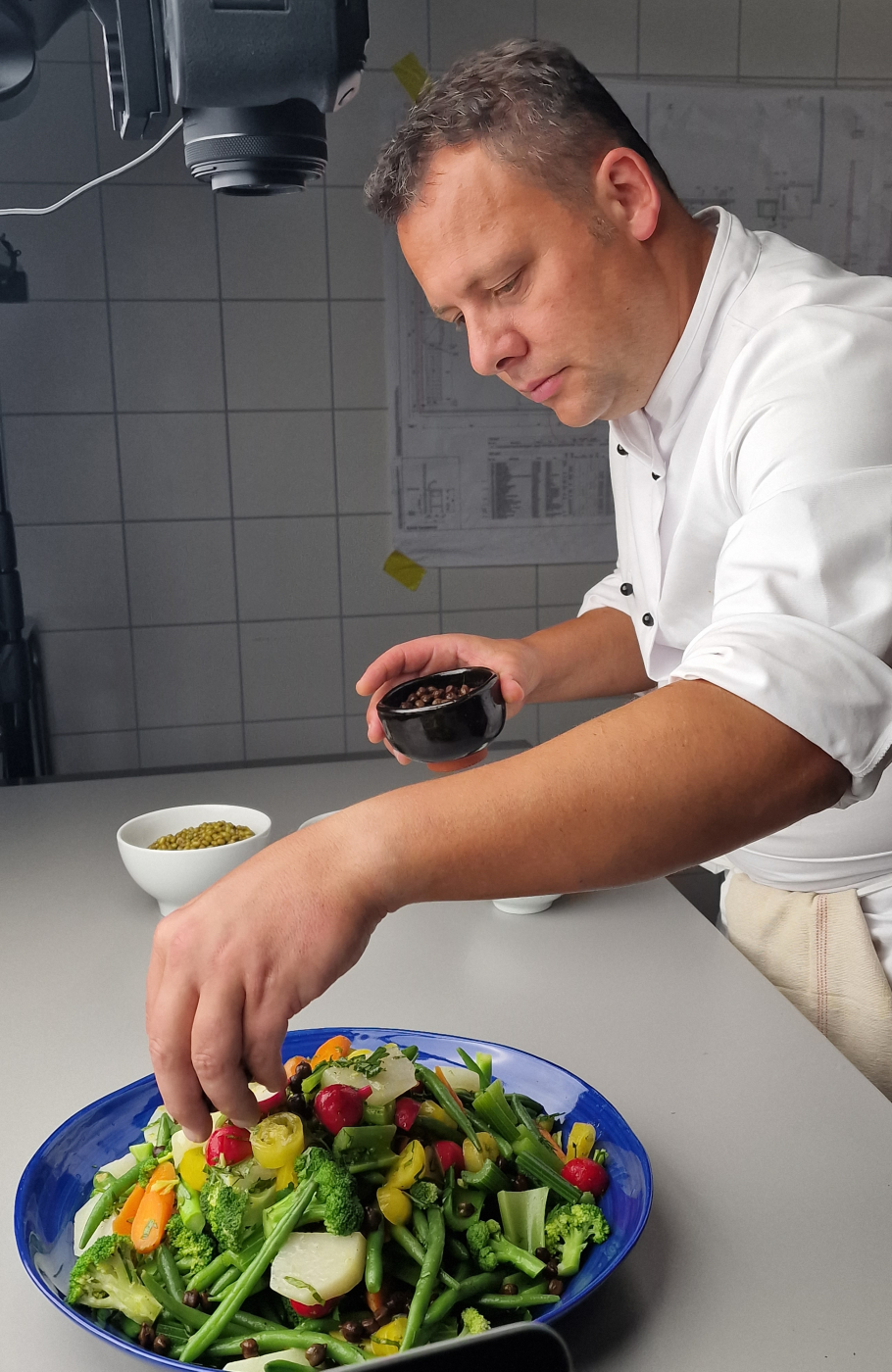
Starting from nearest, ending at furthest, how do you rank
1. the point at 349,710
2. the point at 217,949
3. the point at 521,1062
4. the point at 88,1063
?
1. the point at 217,949
2. the point at 521,1062
3. the point at 88,1063
4. the point at 349,710

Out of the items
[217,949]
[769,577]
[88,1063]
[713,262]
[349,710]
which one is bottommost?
[349,710]

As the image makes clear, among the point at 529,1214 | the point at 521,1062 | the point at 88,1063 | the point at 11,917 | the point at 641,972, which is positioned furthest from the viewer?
the point at 11,917

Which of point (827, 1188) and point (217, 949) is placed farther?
point (827, 1188)

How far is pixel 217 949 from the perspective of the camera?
2.19 feet

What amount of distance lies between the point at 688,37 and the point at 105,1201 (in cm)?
297

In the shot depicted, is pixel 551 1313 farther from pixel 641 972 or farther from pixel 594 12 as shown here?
pixel 594 12

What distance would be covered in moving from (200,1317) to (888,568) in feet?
2.18

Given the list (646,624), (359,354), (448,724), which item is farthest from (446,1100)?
(359,354)

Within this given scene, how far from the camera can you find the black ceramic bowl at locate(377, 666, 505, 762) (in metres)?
1.24

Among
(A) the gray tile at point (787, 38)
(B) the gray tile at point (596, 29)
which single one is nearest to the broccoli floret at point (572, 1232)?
(B) the gray tile at point (596, 29)

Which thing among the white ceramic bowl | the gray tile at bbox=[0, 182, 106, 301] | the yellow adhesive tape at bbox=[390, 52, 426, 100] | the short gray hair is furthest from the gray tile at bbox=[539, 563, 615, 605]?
the short gray hair

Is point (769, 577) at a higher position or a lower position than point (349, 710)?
higher

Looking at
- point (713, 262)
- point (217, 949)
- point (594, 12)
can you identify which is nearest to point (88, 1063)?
point (217, 949)

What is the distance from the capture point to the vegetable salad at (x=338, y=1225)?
0.73m
